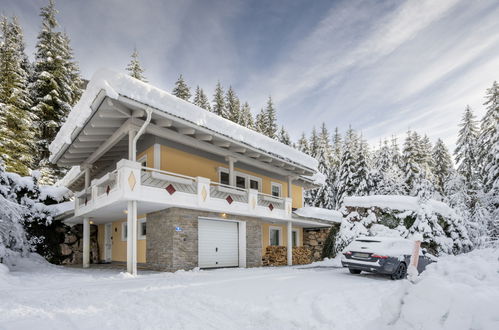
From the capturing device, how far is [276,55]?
45.3 ft

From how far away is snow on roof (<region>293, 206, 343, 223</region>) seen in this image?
19.9m

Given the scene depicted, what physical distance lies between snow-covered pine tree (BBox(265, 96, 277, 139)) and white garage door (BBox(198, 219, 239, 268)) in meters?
35.1

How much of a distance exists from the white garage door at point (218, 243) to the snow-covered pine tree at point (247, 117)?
34.1 m

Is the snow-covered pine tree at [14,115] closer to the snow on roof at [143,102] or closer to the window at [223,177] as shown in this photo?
the snow on roof at [143,102]

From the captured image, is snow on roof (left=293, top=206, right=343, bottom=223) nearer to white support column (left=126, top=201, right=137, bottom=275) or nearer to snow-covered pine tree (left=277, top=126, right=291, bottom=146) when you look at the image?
white support column (left=126, top=201, right=137, bottom=275)

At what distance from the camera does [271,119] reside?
51.3m

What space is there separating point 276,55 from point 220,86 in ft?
123

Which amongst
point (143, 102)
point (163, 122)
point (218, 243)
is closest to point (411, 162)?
point (218, 243)

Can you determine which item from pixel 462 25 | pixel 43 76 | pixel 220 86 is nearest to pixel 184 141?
pixel 462 25

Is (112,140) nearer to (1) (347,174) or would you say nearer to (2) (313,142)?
(1) (347,174)

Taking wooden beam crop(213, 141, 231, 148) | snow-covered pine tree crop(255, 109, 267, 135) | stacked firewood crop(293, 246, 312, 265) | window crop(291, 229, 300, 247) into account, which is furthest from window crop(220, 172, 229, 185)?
snow-covered pine tree crop(255, 109, 267, 135)

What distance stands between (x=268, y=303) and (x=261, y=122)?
45403 millimetres

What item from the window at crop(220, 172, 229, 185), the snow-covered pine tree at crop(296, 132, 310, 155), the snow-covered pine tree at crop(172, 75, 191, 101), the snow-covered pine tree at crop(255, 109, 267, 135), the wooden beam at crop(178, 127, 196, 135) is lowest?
the window at crop(220, 172, 229, 185)

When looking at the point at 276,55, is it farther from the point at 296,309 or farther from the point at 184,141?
the point at 296,309
